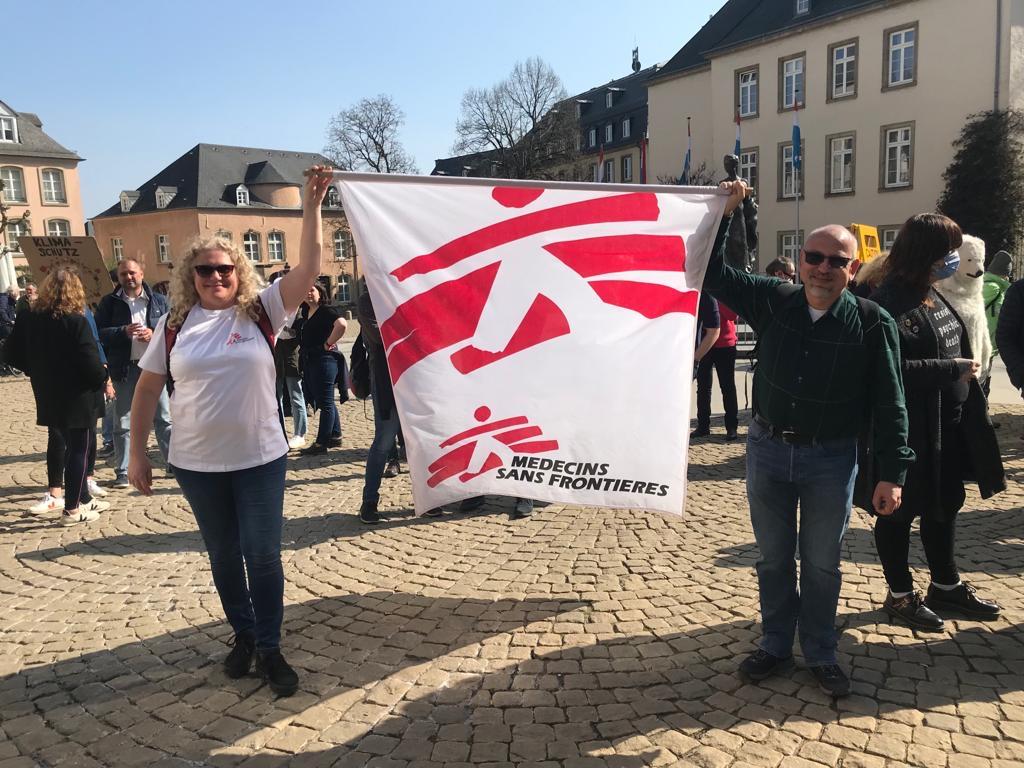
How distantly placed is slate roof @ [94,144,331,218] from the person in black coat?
5825cm

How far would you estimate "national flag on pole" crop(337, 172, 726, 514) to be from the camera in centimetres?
384

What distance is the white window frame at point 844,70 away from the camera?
1284 inches

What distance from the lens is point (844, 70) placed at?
33031mm

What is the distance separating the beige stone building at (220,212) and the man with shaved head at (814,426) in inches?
2334

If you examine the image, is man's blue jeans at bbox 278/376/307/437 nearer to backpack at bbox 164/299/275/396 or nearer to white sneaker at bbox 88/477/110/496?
white sneaker at bbox 88/477/110/496

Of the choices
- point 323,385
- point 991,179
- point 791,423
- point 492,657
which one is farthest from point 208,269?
point 991,179

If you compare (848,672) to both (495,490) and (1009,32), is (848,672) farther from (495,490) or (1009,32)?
(1009,32)

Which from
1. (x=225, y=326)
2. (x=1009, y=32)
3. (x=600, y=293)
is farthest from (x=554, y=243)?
(x=1009, y=32)

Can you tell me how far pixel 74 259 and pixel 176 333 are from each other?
25.8ft

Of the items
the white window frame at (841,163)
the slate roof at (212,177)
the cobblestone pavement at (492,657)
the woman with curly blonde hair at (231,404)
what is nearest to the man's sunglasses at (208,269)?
the woman with curly blonde hair at (231,404)

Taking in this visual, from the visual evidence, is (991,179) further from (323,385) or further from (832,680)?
(832,680)

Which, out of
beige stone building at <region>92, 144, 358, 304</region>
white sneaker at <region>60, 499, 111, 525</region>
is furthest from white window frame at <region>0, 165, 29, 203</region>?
white sneaker at <region>60, 499, 111, 525</region>

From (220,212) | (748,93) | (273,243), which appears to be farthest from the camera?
(273,243)

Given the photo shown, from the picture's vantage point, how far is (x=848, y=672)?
3.45 meters
